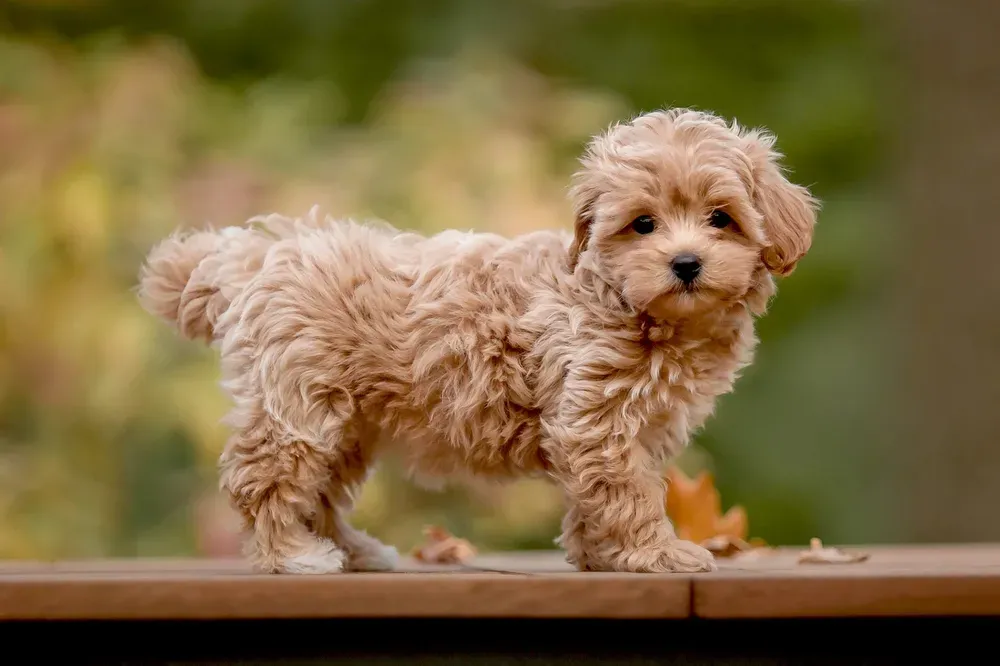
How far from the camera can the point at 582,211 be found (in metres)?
2.49

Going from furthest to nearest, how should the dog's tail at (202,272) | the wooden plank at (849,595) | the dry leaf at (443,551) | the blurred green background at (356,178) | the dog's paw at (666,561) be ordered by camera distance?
the blurred green background at (356,178), the dry leaf at (443,551), the dog's tail at (202,272), the dog's paw at (666,561), the wooden plank at (849,595)

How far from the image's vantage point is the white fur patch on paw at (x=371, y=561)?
2748mm

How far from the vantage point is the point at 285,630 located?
2.24 metres

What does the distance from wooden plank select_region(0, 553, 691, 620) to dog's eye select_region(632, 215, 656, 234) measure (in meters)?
0.70

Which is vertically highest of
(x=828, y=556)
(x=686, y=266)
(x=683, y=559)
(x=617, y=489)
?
(x=686, y=266)

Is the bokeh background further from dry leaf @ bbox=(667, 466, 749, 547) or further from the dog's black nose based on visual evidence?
the dog's black nose

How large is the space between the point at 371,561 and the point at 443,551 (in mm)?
293

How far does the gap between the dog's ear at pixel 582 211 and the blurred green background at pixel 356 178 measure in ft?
6.04

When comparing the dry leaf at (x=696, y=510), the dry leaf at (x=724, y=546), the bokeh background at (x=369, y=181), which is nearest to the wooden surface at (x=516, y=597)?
the dry leaf at (x=724, y=546)

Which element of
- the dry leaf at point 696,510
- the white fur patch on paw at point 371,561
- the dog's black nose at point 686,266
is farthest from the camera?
the dry leaf at point 696,510

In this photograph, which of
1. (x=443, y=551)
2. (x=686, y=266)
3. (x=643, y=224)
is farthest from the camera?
(x=443, y=551)

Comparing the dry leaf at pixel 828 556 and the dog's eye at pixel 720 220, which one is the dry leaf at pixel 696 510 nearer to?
the dry leaf at pixel 828 556

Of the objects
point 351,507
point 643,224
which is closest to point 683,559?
point 643,224

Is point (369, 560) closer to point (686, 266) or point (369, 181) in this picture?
point (686, 266)
